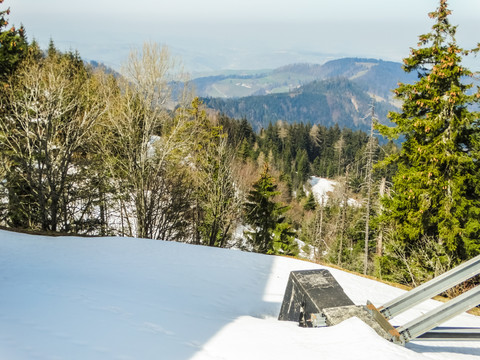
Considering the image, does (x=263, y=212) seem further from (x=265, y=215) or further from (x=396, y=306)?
(x=396, y=306)

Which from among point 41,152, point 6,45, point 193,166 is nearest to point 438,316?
point 41,152

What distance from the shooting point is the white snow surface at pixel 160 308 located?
3906 mm

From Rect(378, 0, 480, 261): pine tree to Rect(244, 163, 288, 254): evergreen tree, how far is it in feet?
36.5

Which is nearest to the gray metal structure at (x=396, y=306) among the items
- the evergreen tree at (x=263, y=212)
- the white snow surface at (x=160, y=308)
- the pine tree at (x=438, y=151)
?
the white snow surface at (x=160, y=308)

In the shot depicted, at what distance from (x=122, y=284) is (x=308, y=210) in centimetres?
6010

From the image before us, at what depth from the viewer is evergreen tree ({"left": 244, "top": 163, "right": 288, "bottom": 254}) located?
24125mm

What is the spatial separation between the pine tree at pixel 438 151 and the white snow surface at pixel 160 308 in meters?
4.78

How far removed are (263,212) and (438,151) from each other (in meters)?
14.2

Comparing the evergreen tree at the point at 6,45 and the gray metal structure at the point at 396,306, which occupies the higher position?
the evergreen tree at the point at 6,45

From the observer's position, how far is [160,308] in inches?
229

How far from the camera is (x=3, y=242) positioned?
392 inches

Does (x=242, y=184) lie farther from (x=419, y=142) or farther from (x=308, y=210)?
(x=308, y=210)

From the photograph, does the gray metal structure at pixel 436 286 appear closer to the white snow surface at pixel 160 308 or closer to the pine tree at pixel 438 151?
the white snow surface at pixel 160 308

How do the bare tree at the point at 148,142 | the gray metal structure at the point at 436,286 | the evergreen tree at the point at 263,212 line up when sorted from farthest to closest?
the evergreen tree at the point at 263,212, the bare tree at the point at 148,142, the gray metal structure at the point at 436,286
